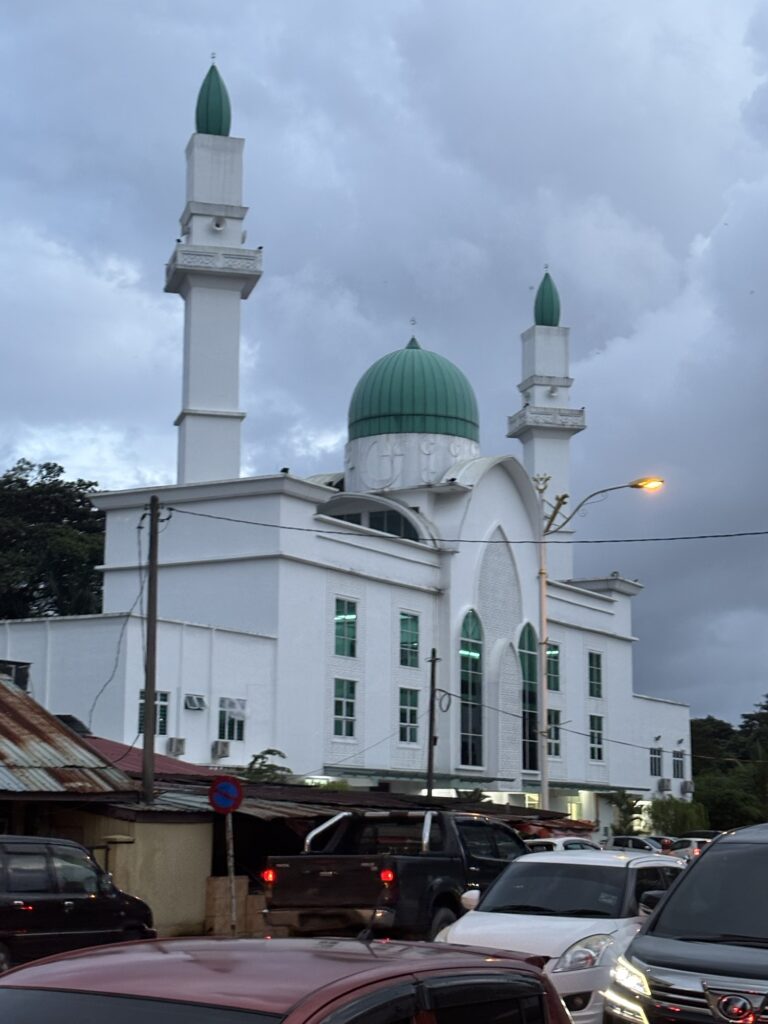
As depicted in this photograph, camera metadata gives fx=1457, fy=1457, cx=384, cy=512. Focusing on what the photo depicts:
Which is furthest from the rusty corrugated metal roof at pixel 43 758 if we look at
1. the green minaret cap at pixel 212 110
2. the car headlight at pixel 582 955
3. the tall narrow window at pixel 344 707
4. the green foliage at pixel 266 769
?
the green minaret cap at pixel 212 110

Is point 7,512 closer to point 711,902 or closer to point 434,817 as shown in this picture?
point 434,817

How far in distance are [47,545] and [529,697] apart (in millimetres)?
25112

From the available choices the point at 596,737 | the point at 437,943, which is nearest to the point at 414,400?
the point at 596,737

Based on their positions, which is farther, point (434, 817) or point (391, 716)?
point (391, 716)

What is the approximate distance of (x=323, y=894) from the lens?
1569cm

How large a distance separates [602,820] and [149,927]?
149ft

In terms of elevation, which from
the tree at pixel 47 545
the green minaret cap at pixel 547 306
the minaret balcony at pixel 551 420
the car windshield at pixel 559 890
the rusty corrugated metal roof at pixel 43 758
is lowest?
the car windshield at pixel 559 890

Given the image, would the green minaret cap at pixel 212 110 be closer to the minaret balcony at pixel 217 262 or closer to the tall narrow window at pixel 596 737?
the minaret balcony at pixel 217 262

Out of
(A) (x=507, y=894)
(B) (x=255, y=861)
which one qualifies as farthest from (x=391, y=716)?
(A) (x=507, y=894)

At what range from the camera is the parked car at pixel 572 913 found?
36.4ft

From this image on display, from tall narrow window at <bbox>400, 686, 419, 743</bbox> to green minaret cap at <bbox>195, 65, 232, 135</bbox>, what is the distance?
19539 millimetres

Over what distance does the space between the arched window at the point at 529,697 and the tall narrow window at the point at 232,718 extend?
15309 millimetres

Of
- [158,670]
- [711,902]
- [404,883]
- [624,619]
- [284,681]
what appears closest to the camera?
[711,902]

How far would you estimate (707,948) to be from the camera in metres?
8.41
